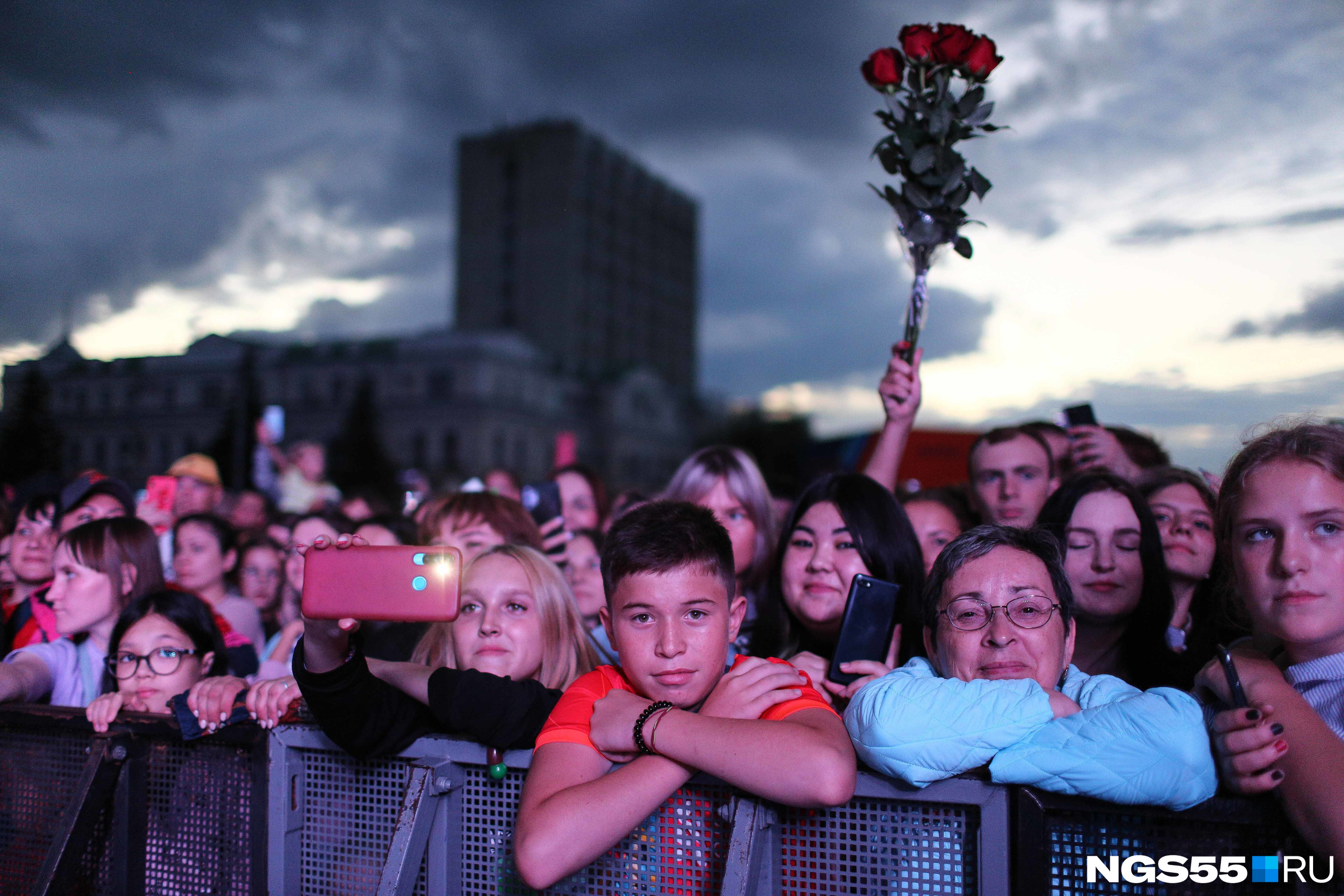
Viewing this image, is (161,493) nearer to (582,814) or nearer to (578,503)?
(578,503)

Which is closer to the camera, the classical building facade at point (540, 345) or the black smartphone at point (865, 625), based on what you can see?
the black smartphone at point (865, 625)

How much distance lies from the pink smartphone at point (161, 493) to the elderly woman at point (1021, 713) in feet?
18.5

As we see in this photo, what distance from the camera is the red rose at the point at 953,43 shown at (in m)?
3.05

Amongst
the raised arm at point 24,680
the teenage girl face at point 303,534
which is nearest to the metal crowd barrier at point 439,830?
the raised arm at point 24,680

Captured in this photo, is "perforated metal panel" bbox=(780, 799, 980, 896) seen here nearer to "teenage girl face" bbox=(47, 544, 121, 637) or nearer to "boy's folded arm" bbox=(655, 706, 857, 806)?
"boy's folded arm" bbox=(655, 706, 857, 806)

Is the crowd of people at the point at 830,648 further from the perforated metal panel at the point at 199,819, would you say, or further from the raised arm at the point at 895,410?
the perforated metal panel at the point at 199,819

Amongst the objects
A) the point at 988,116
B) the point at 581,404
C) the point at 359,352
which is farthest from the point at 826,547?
the point at 581,404

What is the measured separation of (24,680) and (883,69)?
3766 mm

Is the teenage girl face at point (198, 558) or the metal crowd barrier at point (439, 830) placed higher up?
the teenage girl face at point (198, 558)

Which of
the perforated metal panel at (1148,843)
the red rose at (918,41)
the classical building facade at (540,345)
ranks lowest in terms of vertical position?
the perforated metal panel at (1148,843)

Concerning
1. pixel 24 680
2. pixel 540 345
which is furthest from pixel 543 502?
pixel 540 345

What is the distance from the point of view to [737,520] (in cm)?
399

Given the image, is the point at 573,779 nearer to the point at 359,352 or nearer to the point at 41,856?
the point at 41,856

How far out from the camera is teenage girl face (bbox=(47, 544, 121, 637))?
3381 millimetres
